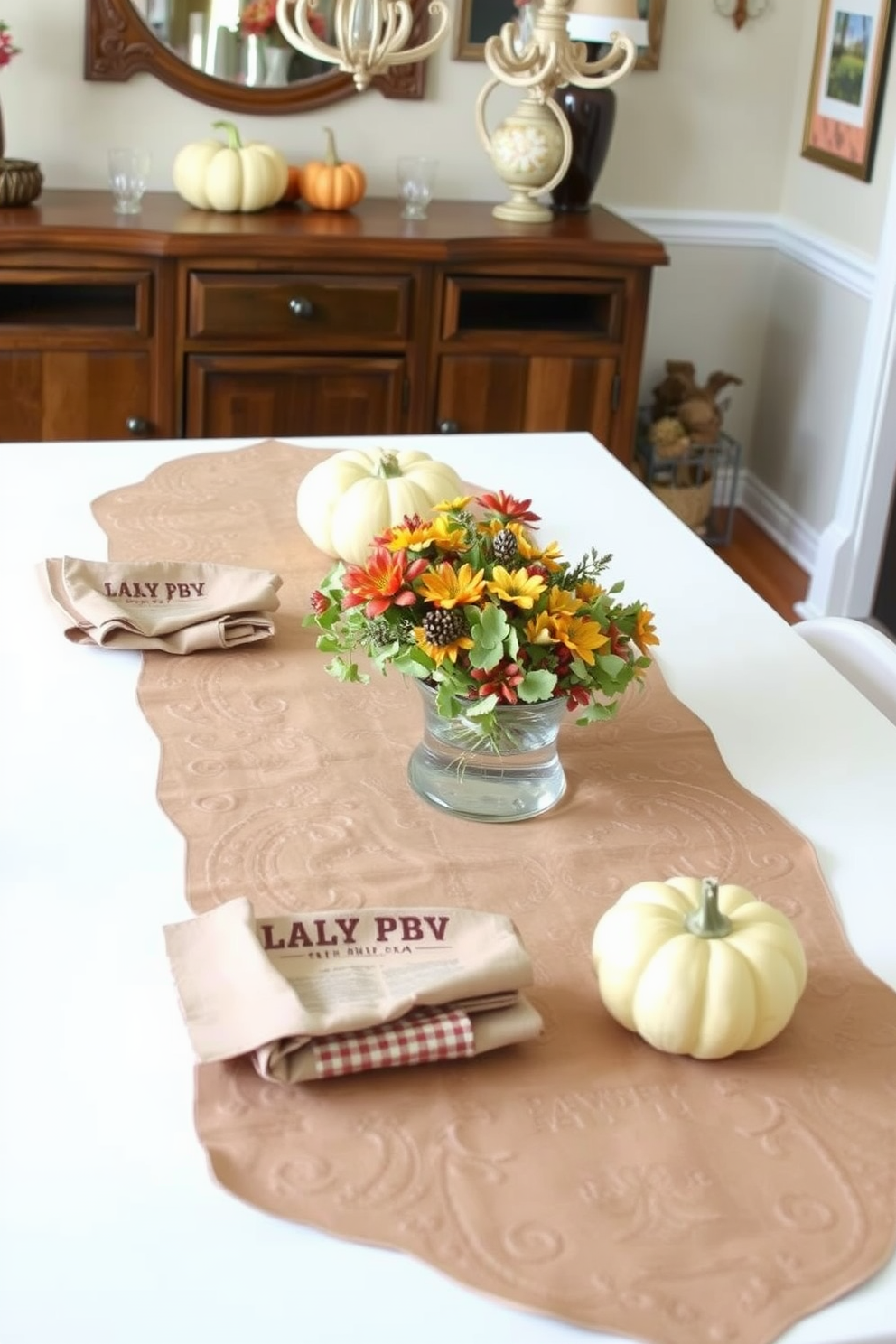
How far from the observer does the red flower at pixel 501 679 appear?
125 cm

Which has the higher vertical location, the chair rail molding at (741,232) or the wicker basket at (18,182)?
the wicker basket at (18,182)

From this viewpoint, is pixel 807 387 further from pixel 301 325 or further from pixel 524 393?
pixel 301 325

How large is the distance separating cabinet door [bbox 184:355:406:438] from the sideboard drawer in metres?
0.06

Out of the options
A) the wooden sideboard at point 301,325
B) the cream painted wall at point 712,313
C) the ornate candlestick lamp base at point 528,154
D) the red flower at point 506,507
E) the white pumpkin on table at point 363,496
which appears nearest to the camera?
the red flower at point 506,507

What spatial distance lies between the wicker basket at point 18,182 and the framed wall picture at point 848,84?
1.85 metres

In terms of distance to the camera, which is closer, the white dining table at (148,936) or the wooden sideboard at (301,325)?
the white dining table at (148,936)

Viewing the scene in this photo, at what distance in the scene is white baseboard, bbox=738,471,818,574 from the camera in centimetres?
406

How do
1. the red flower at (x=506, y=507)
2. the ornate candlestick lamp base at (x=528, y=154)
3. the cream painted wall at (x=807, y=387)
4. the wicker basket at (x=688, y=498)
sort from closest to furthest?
1. the red flower at (x=506, y=507)
2. the ornate candlestick lamp base at (x=528, y=154)
3. the cream painted wall at (x=807, y=387)
4. the wicker basket at (x=688, y=498)

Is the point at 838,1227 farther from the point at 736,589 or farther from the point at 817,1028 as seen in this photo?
the point at 736,589

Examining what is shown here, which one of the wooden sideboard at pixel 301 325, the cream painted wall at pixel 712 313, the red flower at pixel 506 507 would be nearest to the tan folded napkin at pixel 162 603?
the red flower at pixel 506 507

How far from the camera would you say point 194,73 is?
3590 mm

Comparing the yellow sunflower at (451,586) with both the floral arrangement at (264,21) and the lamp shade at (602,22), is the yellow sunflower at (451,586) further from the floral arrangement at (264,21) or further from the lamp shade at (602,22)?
the floral arrangement at (264,21)

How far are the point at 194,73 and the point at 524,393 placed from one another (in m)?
1.04

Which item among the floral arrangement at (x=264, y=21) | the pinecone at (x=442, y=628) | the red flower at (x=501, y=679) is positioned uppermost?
the floral arrangement at (x=264, y=21)
